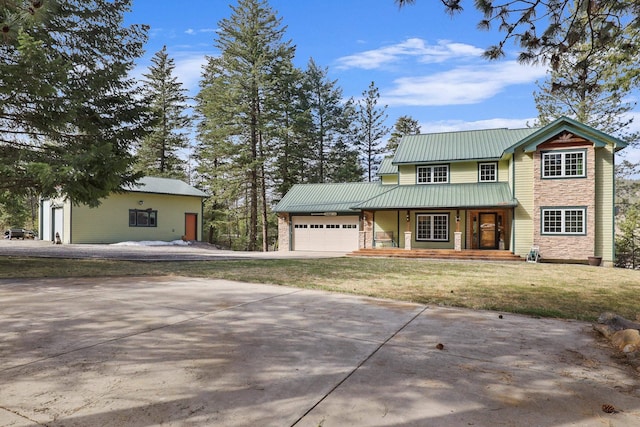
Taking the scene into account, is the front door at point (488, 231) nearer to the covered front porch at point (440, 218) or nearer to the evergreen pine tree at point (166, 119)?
the covered front porch at point (440, 218)

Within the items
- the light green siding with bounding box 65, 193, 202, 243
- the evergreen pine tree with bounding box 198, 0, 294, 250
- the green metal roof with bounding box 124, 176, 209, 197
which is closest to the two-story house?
the evergreen pine tree with bounding box 198, 0, 294, 250

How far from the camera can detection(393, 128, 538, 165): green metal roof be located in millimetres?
20203

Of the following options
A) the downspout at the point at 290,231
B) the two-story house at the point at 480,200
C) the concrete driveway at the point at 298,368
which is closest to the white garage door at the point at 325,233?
the two-story house at the point at 480,200

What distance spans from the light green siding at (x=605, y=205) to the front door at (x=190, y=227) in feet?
80.6

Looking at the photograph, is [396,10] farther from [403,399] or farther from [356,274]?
[356,274]

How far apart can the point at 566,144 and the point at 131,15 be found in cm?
1918

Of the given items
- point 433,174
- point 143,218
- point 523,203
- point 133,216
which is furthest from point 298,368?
point 143,218

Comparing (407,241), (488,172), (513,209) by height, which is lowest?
(407,241)

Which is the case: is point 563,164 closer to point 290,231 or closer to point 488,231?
point 488,231

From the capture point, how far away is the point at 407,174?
70.8 feet

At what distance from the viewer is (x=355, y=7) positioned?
699 centimetres

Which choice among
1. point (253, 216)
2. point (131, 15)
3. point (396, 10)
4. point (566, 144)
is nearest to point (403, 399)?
point (396, 10)

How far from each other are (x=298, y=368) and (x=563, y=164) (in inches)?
734

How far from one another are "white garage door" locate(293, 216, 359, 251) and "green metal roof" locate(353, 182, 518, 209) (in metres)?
1.98
